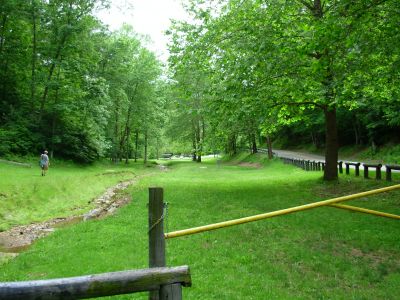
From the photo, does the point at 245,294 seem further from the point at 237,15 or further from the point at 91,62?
the point at 91,62

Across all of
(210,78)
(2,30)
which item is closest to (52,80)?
(2,30)

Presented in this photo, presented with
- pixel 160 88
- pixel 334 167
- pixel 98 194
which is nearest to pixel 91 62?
pixel 160 88

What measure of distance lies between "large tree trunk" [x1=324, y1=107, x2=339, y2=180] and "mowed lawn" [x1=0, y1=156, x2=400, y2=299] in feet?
16.1

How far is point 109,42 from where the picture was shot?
4441 cm

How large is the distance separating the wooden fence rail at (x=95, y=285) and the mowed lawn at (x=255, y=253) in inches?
60.9

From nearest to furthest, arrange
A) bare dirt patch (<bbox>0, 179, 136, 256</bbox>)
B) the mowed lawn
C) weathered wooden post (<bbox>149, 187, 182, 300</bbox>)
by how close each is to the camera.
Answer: weathered wooden post (<bbox>149, 187, 182, 300</bbox>) < the mowed lawn < bare dirt patch (<bbox>0, 179, 136, 256</bbox>)

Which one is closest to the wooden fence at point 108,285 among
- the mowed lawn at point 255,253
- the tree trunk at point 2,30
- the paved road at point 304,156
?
the mowed lawn at point 255,253

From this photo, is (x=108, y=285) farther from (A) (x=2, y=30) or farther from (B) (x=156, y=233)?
(A) (x=2, y=30)

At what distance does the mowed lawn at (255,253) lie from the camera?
688 centimetres

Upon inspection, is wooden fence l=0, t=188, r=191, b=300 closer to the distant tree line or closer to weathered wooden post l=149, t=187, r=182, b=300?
weathered wooden post l=149, t=187, r=182, b=300

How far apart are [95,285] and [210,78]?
16.0 meters

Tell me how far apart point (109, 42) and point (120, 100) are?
7024 millimetres

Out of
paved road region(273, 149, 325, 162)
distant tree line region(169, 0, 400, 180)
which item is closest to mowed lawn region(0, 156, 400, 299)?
distant tree line region(169, 0, 400, 180)

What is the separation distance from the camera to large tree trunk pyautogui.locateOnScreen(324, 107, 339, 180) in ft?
64.1
